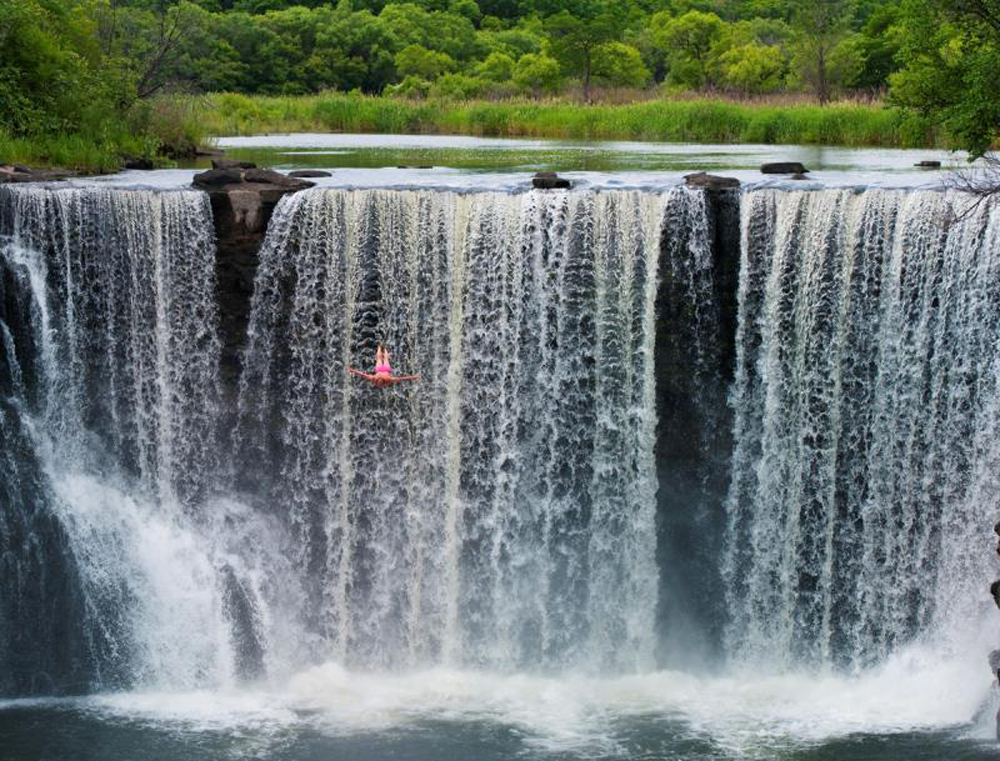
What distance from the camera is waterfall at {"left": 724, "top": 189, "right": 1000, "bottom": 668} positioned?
1652 cm

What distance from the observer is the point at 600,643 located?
1786 cm

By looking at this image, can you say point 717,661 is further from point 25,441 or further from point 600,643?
point 25,441

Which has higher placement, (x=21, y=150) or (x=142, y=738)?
(x=21, y=150)

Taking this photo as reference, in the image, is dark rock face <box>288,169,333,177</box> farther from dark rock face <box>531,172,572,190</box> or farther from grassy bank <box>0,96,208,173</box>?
dark rock face <box>531,172,572,190</box>

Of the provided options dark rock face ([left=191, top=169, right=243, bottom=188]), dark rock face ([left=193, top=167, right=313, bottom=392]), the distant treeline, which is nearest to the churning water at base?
dark rock face ([left=193, top=167, right=313, bottom=392])

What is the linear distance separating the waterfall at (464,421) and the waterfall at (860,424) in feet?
4.12

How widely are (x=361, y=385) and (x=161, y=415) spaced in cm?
242

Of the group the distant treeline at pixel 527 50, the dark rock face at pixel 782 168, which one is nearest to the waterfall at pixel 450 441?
the dark rock face at pixel 782 168

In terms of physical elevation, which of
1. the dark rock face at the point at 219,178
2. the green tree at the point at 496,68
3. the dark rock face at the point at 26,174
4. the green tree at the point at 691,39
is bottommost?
the dark rock face at the point at 219,178

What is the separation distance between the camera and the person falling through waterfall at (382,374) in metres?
17.1

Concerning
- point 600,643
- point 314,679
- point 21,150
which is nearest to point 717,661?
point 600,643

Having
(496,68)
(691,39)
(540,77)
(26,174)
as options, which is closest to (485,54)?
(496,68)

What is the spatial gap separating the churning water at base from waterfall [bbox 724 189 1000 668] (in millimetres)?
32

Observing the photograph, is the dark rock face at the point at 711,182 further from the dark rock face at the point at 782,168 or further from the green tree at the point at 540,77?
the green tree at the point at 540,77
